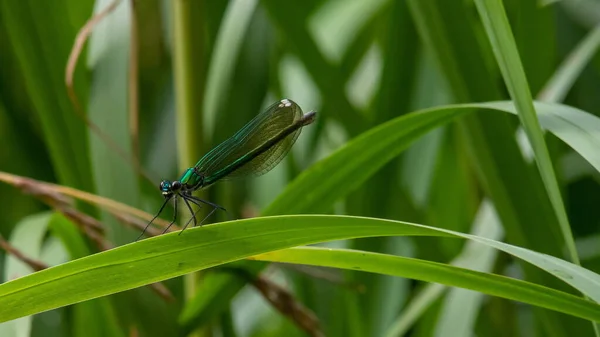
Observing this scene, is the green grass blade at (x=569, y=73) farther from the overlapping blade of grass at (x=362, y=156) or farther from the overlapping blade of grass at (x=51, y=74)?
the overlapping blade of grass at (x=51, y=74)

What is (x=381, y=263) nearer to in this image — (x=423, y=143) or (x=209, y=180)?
(x=209, y=180)

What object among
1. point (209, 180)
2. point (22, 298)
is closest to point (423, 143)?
point (209, 180)

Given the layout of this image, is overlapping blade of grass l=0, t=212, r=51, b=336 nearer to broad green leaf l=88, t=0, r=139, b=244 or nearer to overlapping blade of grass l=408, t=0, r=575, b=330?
broad green leaf l=88, t=0, r=139, b=244

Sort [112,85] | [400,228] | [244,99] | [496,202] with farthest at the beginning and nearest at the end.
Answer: [244,99]
[112,85]
[496,202]
[400,228]

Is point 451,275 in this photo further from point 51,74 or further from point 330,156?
point 51,74

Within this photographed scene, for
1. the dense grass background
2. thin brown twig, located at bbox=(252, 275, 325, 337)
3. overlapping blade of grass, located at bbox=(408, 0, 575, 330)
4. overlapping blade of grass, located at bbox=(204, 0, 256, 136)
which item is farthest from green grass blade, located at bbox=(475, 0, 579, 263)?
overlapping blade of grass, located at bbox=(204, 0, 256, 136)

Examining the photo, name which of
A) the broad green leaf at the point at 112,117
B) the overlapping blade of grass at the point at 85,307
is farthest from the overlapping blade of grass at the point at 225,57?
the overlapping blade of grass at the point at 85,307

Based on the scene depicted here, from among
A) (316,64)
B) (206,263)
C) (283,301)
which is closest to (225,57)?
(316,64)
